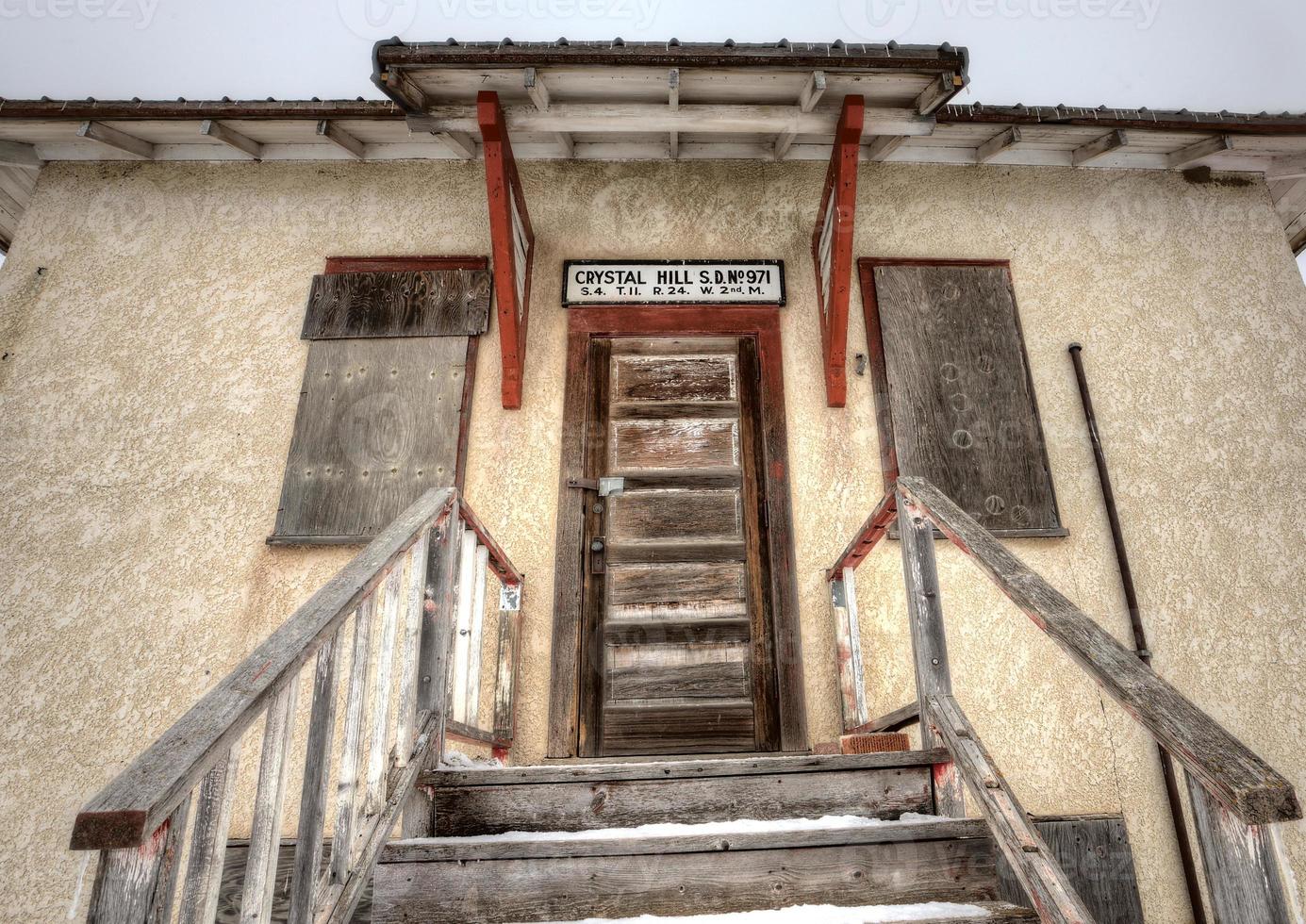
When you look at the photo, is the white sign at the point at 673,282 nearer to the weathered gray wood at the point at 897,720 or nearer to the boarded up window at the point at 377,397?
the boarded up window at the point at 377,397

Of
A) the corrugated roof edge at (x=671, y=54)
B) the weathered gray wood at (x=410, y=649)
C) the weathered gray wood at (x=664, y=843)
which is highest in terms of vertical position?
the corrugated roof edge at (x=671, y=54)

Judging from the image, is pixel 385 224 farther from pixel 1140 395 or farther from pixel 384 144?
pixel 1140 395

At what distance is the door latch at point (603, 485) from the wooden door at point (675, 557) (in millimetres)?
41

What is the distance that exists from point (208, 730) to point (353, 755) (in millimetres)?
586

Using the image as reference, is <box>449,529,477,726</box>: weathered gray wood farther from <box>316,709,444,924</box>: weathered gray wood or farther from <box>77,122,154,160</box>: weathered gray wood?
<box>77,122,154,160</box>: weathered gray wood

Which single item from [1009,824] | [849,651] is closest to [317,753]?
[1009,824]

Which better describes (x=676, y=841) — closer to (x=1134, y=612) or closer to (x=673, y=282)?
(x=1134, y=612)

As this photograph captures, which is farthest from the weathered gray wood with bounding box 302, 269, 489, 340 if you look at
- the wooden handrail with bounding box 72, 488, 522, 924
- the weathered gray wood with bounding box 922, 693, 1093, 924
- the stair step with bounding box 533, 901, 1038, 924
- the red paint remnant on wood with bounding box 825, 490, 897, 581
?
the stair step with bounding box 533, 901, 1038, 924

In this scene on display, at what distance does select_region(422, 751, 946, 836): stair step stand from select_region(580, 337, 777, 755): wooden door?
5.02 feet

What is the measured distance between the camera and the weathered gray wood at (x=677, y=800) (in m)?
2.21

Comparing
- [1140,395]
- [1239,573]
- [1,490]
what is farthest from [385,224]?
[1239,573]

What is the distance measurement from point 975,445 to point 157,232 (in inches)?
201

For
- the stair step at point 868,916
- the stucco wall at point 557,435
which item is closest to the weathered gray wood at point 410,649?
the stair step at point 868,916

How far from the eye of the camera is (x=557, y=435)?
4.27m
